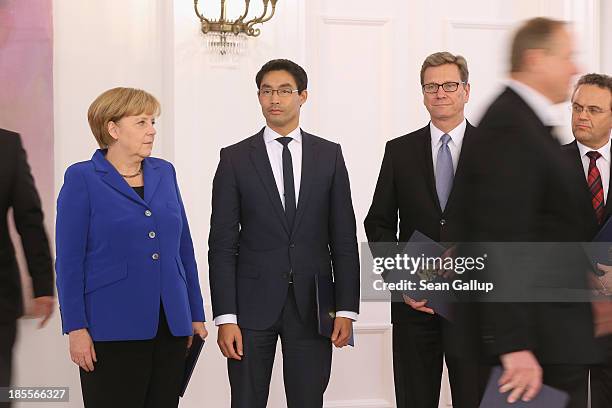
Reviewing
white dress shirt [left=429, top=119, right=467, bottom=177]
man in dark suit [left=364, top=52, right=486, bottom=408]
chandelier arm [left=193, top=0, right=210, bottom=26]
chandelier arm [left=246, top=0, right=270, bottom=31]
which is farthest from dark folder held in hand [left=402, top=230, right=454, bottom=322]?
chandelier arm [left=193, top=0, right=210, bottom=26]

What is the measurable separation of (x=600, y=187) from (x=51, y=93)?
2327 millimetres

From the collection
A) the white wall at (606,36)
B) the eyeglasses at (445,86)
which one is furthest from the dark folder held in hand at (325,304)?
the white wall at (606,36)

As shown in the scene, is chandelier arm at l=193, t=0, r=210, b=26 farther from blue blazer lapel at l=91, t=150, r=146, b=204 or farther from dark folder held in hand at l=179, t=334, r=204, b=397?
dark folder held in hand at l=179, t=334, r=204, b=397

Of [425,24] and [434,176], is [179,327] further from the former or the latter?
[425,24]

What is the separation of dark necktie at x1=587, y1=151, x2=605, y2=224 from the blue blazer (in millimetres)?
1569

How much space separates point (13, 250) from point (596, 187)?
2.13 metres

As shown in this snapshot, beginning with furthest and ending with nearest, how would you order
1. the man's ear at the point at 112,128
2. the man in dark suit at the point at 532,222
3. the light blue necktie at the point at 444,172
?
the light blue necktie at the point at 444,172
the man's ear at the point at 112,128
the man in dark suit at the point at 532,222

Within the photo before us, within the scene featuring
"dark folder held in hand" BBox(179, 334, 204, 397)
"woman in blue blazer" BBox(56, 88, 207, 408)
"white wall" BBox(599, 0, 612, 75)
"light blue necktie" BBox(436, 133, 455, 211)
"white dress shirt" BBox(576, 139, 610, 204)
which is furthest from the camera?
"white wall" BBox(599, 0, 612, 75)

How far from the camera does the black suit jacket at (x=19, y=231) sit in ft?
7.64

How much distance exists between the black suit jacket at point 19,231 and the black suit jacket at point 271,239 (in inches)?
33.4

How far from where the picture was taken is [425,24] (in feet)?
14.9

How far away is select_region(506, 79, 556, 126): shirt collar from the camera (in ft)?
7.18

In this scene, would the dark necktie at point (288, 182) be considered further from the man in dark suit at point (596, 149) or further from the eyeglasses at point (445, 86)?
the man in dark suit at point (596, 149)

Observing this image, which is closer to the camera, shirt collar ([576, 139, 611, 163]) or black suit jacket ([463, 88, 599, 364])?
black suit jacket ([463, 88, 599, 364])
